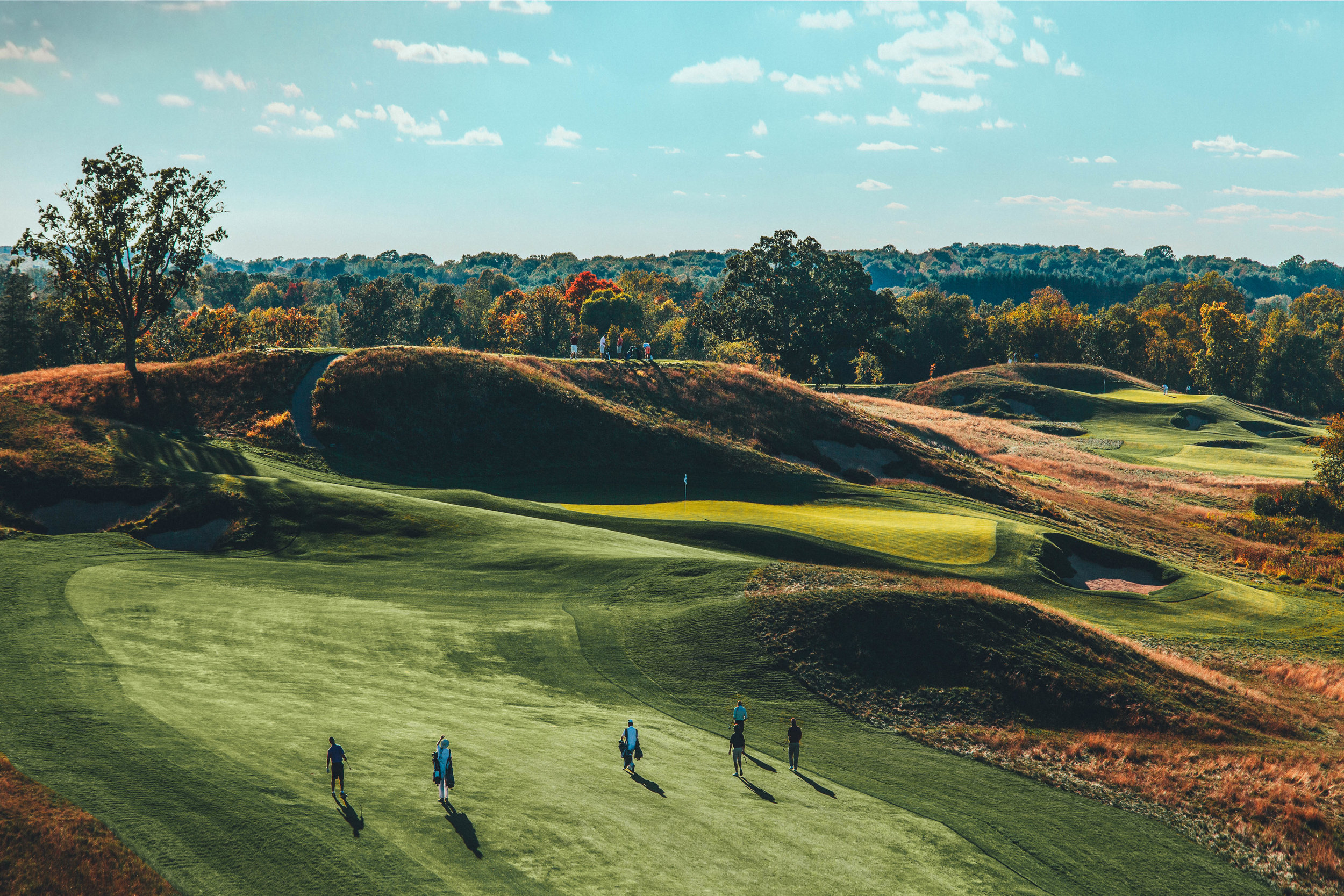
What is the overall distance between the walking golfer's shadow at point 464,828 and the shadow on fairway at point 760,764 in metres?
8.59

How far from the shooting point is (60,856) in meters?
14.3

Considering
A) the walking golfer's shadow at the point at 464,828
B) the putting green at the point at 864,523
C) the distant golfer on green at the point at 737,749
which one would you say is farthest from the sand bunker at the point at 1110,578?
the walking golfer's shadow at the point at 464,828

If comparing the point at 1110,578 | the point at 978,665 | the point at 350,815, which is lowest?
the point at 1110,578

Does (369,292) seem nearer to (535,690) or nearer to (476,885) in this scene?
(535,690)

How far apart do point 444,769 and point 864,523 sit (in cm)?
3696

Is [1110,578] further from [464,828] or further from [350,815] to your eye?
[350,815]

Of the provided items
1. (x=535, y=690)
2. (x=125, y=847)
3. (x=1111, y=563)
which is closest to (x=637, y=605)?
(x=535, y=690)

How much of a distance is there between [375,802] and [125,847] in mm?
4564

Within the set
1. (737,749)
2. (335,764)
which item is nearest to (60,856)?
(335,764)

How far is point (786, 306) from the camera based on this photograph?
109m

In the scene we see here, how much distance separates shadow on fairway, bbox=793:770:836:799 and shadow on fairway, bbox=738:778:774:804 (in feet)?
4.87

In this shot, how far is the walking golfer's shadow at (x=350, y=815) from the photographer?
16328mm

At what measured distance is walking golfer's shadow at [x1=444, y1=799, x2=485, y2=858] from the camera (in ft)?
53.5

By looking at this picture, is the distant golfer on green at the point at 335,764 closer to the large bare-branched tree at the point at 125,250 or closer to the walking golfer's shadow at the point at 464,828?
the walking golfer's shadow at the point at 464,828
